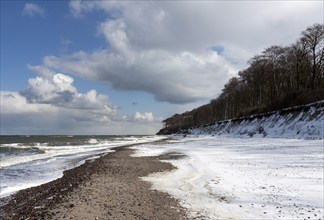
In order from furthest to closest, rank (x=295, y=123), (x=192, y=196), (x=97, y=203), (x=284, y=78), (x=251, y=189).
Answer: (x=284, y=78), (x=295, y=123), (x=251, y=189), (x=192, y=196), (x=97, y=203)

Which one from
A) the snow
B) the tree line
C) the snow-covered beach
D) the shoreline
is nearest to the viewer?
the shoreline

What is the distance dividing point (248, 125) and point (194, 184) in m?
50.1

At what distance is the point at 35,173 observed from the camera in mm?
21750

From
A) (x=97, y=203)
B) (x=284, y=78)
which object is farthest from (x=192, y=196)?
(x=284, y=78)

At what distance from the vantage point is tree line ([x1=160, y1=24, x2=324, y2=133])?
5438 centimetres

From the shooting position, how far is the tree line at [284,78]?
2141 inches

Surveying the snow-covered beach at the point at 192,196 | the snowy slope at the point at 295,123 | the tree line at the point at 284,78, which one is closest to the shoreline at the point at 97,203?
the snow-covered beach at the point at 192,196

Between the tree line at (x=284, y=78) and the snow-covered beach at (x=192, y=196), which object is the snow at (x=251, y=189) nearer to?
the snow-covered beach at (x=192, y=196)

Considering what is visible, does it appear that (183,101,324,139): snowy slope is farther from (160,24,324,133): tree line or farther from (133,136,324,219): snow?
(133,136,324,219): snow

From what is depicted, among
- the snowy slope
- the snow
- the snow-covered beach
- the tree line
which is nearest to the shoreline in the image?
the snow-covered beach

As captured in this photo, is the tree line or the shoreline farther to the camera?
the tree line

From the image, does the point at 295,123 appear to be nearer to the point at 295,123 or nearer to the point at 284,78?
the point at 295,123

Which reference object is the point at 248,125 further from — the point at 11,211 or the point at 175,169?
the point at 11,211

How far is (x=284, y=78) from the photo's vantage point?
72.1 metres
